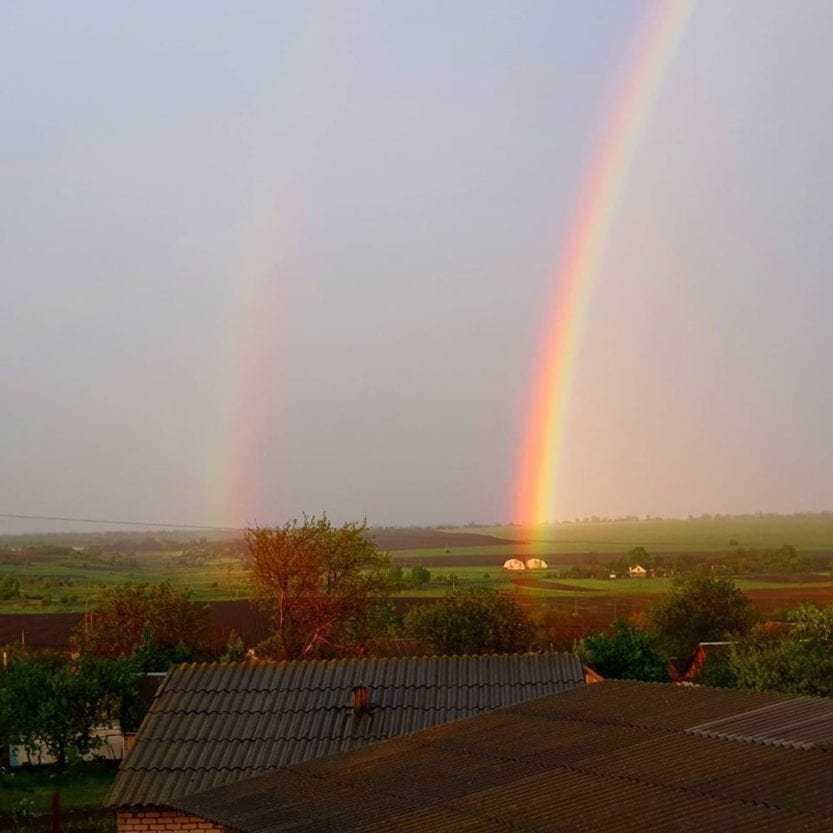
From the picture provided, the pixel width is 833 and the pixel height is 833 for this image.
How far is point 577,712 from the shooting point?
10.5 m

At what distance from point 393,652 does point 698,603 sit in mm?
20938

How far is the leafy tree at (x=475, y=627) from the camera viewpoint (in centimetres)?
4297

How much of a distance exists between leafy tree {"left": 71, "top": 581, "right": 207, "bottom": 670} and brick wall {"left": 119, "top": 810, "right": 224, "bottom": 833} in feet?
96.1

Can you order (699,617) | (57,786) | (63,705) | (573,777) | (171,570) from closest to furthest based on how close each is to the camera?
1. (573,777)
2. (57,786)
3. (63,705)
4. (699,617)
5. (171,570)

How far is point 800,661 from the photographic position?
25250 mm

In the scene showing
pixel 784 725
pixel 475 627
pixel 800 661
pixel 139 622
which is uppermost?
pixel 784 725

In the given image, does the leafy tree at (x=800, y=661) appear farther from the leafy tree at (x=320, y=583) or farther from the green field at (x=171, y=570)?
the green field at (x=171, y=570)

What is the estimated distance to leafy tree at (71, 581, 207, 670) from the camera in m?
42.2

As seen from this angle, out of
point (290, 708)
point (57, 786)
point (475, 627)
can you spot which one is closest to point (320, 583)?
point (475, 627)

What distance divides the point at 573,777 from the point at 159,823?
6.33 m

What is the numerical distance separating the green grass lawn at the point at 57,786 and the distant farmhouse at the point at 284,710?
25.2 feet

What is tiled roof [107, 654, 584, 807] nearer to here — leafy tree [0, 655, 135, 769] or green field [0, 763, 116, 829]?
green field [0, 763, 116, 829]

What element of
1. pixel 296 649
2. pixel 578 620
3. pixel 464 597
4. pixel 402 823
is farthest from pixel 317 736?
pixel 578 620

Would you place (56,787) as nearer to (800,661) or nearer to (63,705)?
(63,705)
